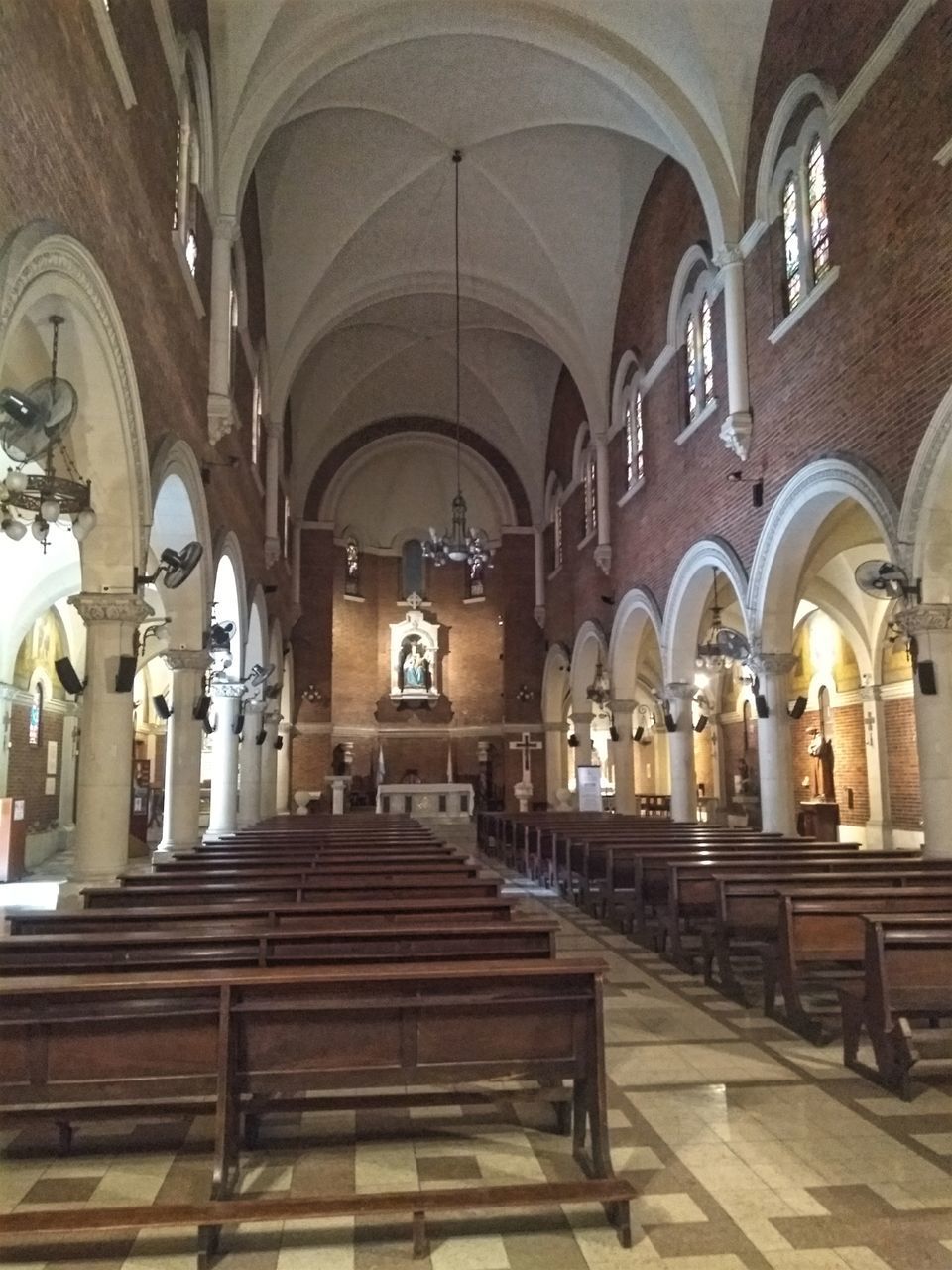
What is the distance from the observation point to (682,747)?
1845 centimetres

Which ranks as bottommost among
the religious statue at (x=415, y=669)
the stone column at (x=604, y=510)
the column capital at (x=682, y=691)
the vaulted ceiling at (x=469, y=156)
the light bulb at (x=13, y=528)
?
the column capital at (x=682, y=691)

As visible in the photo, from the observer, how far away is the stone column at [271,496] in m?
22.4

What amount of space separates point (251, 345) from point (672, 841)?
42.7 ft

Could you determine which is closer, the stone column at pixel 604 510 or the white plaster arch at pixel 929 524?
the white plaster arch at pixel 929 524

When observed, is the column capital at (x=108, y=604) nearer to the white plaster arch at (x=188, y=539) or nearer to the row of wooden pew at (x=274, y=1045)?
the white plaster arch at (x=188, y=539)

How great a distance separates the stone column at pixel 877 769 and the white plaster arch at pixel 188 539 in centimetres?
1379

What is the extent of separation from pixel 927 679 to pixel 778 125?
28.0 feet

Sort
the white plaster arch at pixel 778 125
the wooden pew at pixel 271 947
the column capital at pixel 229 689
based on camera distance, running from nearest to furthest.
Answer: the wooden pew at pixel 271 947, the white plaster arch at pixel 778 125, the column capital at pixel 229 689

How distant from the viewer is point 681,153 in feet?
52.7

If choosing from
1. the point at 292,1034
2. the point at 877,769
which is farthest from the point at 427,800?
the point at 292,1034

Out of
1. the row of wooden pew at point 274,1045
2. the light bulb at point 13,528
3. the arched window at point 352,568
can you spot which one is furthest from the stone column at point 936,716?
the arched window at point 352,568

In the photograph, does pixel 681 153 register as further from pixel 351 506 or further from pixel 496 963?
pixel 351 506

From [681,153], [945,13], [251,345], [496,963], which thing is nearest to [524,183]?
[681,153]

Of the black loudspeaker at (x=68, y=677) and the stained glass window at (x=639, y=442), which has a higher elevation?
the stained glass window at (x=639, y=442)
